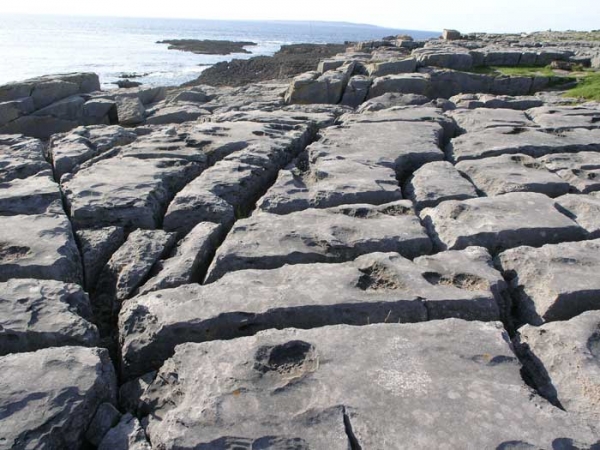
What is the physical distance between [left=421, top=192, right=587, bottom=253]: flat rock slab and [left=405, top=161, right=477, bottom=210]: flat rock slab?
327mm

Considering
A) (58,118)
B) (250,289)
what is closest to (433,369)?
(250,289)

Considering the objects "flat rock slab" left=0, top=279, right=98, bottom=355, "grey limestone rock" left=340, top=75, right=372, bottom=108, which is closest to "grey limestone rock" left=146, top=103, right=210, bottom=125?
"grey limestone rock" left=340, top=75, right=372, bottom=108

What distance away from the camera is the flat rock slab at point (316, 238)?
4.71 metres

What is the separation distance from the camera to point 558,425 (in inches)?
112

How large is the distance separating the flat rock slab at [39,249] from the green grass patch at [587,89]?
13.4 meters

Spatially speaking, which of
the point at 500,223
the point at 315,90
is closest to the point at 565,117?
the point at 500,223

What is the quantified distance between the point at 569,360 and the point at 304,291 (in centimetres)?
191

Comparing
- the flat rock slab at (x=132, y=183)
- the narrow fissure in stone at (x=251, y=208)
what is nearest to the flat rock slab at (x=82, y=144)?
the flat rock slab at (x=132, y=183)

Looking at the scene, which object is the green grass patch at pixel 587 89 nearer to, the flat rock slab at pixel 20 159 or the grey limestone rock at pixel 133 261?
the grey limestone rock at pixel 133 261

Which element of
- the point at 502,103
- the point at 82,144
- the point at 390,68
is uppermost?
the point at 502,103

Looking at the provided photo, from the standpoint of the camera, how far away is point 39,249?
4.80m

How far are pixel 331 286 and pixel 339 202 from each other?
6.29ft

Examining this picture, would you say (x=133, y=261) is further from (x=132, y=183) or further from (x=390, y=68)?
(x=390, y=68)

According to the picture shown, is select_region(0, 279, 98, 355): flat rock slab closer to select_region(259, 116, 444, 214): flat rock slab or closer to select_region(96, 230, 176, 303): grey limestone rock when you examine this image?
select_region(96, 230, 176, 303): grey limestone rock
